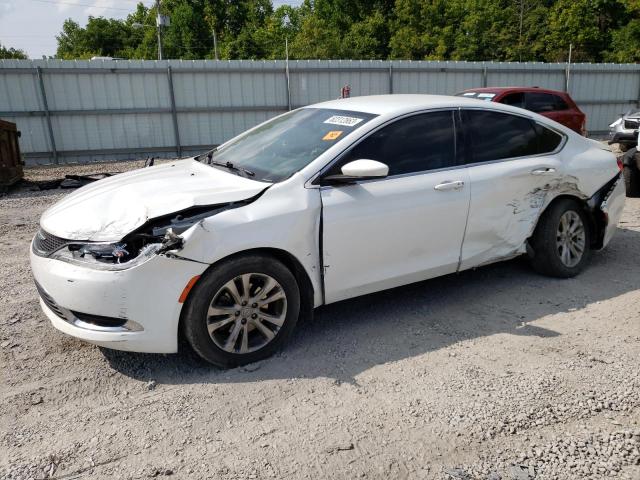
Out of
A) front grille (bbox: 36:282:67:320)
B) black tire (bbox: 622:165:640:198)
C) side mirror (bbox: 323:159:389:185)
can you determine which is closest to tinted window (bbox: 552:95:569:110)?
black tire (bbox: 622:165:640:198)

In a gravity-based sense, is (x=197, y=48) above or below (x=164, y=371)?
above

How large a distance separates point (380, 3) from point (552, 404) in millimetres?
46288

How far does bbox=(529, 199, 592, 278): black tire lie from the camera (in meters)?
4.73

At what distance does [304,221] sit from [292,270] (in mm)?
356

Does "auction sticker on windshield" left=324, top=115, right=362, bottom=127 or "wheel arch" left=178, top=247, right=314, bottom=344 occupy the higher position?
"auction sticker on windshield" left=324, top=115, right=362, bottom=127

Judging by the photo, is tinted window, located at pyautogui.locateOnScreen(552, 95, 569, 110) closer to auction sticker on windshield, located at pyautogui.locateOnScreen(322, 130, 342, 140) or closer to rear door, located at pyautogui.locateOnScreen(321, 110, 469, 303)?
rear door, located at pyautogui.locateOnScreen(321, 110, 469, 303)

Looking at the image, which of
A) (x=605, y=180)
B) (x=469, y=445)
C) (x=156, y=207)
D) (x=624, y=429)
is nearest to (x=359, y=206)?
(x=156, y=207)

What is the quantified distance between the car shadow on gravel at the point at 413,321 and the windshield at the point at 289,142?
121cm

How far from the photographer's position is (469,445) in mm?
2711

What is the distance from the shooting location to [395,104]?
4.21 m

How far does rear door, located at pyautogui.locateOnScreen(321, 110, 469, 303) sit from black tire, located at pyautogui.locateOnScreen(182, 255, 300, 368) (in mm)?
307

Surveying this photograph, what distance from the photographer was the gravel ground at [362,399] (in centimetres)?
260

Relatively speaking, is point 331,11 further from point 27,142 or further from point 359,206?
point 359,206

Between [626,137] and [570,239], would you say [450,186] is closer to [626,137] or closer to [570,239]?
[570,239]
